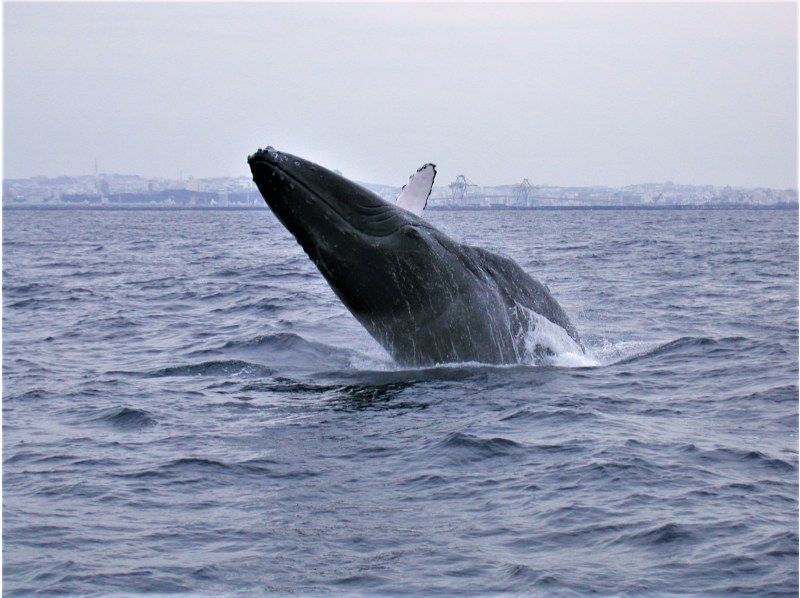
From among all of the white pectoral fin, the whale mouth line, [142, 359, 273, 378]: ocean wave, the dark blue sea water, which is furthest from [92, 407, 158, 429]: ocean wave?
the white pectoral fin

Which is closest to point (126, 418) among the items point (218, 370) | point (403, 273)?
point (218, 370)

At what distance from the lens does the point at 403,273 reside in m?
10.9

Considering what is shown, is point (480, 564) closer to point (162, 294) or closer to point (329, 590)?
point (329, 590)

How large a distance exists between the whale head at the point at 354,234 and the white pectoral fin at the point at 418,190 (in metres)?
0.16

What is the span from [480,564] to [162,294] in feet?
64.2

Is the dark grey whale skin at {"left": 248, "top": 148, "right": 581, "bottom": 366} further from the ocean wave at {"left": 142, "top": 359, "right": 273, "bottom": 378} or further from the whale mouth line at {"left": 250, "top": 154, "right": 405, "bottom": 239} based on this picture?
the ocean wave at {"left": 142, "top": 359, "right": 273, "bottom": 378}

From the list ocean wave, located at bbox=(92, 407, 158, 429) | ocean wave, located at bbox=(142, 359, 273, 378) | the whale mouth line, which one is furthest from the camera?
ocean wave, located at bbox=(142, 359, 273, 378)

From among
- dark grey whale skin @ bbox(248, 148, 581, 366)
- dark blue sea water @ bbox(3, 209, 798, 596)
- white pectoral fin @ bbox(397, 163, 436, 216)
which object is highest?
white pectoral fin @ bbox(397, 163, 436, 216)

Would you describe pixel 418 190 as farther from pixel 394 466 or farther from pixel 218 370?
pixel 218 370

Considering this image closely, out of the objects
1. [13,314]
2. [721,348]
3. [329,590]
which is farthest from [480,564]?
→ [13,314]

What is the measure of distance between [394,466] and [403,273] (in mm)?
2917

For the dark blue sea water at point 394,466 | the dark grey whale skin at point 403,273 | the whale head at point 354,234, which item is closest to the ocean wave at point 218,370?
the dark blue sea water at point 394,466

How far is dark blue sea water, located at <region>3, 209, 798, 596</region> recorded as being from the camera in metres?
6.46

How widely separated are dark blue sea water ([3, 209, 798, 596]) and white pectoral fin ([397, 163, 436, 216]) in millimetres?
1877
